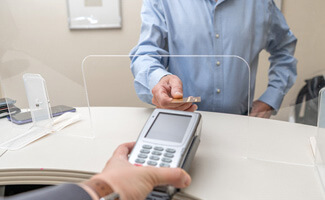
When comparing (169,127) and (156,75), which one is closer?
(169,127)

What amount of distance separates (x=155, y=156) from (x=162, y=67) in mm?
292

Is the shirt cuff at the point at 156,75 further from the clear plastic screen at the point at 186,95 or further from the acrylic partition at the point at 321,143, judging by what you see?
the acrylic partition at the point at 321,143

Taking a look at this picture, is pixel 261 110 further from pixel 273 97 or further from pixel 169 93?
pixel 169 93

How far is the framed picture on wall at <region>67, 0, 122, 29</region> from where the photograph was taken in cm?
84

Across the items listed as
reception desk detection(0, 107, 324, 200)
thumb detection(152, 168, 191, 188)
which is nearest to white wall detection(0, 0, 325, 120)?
reception desk detection(0, 107, 324, 200)

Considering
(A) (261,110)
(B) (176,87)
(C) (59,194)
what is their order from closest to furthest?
(C) (59,194)
(B) (176,87)
(A) (261,110)

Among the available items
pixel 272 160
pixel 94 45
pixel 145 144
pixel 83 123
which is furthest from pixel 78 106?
pixel 272 160

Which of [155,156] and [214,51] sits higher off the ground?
[214,51]

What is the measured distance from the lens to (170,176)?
44 centimetres

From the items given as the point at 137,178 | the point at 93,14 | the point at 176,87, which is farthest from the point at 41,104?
the point at 137,178

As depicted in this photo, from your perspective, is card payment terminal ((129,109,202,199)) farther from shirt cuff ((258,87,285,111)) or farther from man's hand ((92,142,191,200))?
shirt cuff ((258,87,285,111))

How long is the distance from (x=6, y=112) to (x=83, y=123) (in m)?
0.32

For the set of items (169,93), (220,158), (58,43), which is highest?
(58,43)

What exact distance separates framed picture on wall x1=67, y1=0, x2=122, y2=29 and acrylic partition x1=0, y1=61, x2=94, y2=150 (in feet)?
0.52
